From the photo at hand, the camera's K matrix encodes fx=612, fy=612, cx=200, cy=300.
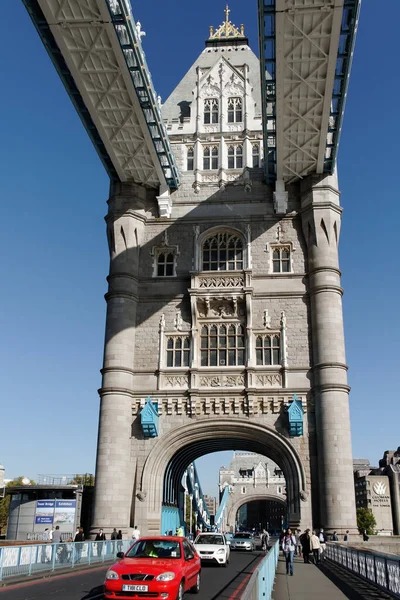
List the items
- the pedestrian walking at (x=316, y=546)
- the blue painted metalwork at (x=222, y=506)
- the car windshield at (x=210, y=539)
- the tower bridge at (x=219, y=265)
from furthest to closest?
1. the blue painted metalwork at (x=222, y=506)
2. the tower bridge at (x=219, y=265)
3. the pedestrian walking at (x=316, y=546)
4. the car windshield at (x=210, y=539)

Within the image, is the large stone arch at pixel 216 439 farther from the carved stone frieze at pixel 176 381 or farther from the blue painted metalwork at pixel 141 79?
the blue painted metalwork at pixel 141 79

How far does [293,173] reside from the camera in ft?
118

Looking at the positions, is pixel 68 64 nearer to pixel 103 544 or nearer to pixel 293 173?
pixel 293 173

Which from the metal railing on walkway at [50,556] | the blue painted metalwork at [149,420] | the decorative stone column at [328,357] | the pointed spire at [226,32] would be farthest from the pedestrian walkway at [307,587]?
the pointed spire at [226,32]

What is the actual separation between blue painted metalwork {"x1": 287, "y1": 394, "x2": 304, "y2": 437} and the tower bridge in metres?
0.08

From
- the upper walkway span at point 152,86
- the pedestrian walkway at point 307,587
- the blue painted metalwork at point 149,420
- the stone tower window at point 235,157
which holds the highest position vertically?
the stone tower window at point 235,157

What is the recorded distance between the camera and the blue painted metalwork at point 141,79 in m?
26.3

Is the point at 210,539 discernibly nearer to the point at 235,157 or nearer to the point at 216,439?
the point at 216,439

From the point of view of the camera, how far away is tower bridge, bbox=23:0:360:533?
2856 cm

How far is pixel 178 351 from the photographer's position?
114 ft

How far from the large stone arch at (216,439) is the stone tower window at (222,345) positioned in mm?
3337

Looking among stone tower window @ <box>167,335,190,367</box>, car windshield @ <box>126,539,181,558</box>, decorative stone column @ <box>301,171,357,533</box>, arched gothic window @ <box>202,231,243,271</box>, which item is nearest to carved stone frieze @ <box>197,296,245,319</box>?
stone tower window @ <box>167,335,190,367</box>

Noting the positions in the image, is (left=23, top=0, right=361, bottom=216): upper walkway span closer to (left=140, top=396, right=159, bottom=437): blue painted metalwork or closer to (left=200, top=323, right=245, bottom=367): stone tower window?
(left=200, top=323, right=245, bottom=367): stone tower window

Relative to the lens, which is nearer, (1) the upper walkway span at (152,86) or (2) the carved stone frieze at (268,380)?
(1) the upper walkway span at (152,86)
